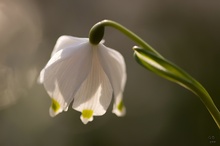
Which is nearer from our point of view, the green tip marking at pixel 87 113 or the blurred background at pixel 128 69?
the green tip marking at pixel 87 113

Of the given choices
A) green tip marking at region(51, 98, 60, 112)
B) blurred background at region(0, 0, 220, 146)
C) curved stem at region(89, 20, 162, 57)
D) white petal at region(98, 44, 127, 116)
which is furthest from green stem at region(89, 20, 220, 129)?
blurred background at region(0, 0, 220, 146)

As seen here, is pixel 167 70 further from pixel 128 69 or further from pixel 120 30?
pixel 128 69

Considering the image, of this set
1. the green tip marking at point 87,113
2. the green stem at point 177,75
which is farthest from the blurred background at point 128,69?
the green stem at point 177,75

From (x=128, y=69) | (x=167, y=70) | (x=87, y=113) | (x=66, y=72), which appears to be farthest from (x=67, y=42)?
(x=128, y=69)

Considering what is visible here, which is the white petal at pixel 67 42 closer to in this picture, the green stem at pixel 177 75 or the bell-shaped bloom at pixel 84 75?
the bell-shaped bloom at pixel 84 75

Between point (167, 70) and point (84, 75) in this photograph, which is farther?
point (84, 75)

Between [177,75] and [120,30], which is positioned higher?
[120,30]

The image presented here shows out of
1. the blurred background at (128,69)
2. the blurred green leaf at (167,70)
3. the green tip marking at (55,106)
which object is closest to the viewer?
the blurred green leaf at (167,70)
